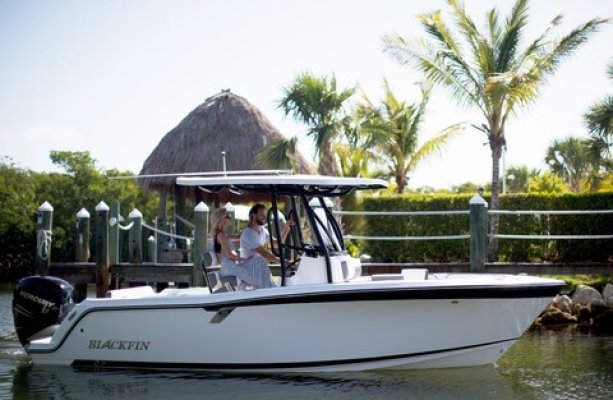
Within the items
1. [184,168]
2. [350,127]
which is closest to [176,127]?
[184,168]

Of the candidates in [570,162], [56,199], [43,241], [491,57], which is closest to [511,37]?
[491,57]

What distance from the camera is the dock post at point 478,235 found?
45.6ft

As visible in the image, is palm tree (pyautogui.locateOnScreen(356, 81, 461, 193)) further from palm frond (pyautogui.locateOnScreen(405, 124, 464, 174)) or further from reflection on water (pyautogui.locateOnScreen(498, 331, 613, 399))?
reflection on water (pyautogui.locateOnScreen(498, 331, 613, 399))

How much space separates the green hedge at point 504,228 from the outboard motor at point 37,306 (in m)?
9.95

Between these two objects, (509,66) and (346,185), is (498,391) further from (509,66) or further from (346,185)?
(509,66)

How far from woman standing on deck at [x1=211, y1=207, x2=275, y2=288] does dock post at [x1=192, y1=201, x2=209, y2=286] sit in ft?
14.0

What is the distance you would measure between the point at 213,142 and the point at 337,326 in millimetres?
15801

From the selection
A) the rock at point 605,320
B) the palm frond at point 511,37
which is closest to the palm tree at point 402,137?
the palm frond at point 511,37

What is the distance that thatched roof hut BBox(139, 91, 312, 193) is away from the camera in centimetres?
2466

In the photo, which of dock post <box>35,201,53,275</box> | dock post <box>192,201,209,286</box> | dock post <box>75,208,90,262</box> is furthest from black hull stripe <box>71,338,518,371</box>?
dock post <box>75,208,90,262</box>

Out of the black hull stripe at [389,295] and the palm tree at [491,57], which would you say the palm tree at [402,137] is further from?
the black hull stripe at [389,295]

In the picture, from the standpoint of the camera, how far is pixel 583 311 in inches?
615

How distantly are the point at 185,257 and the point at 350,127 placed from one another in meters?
5.88

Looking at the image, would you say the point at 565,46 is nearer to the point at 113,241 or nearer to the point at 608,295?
the point at 608,295
